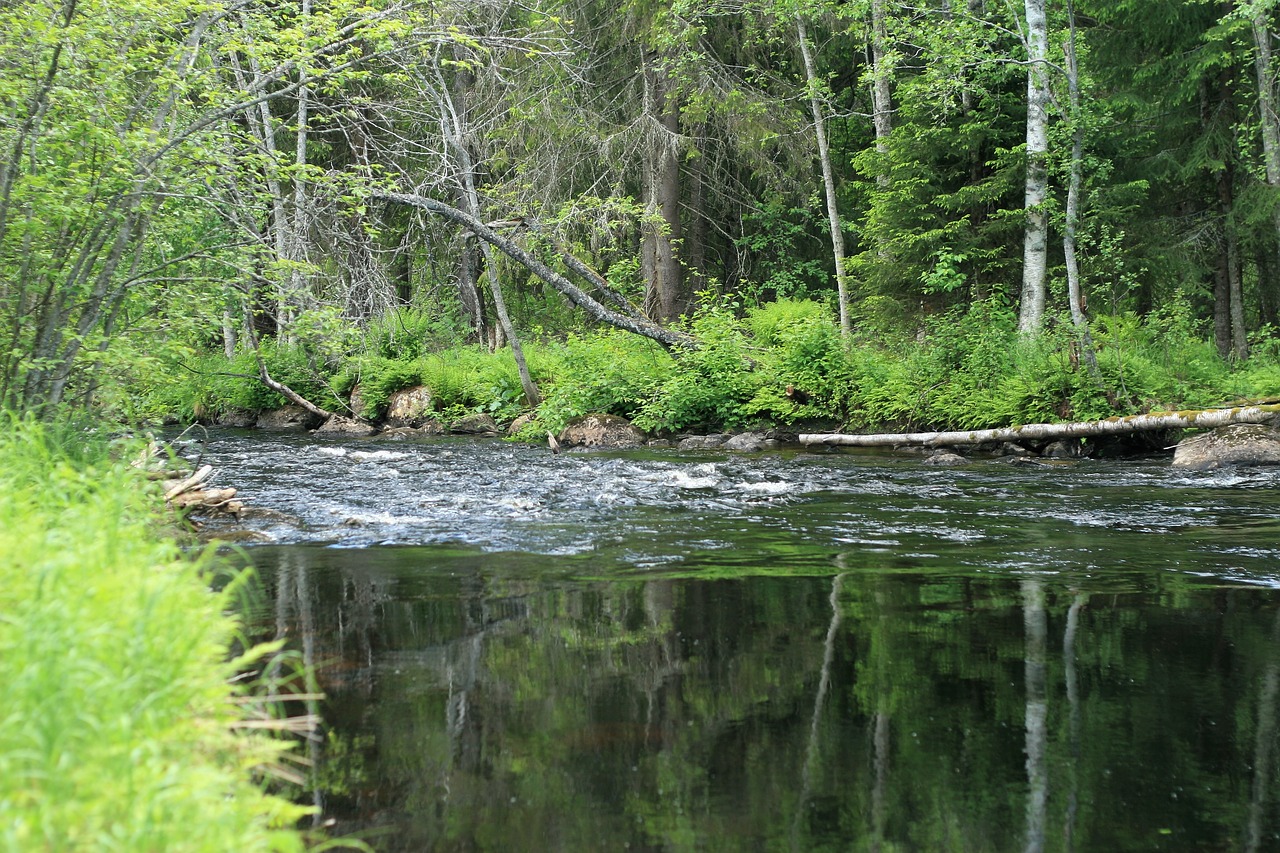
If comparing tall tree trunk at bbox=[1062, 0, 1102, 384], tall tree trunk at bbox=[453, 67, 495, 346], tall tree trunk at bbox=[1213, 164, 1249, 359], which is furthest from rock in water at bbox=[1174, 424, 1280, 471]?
tall tree trunk at bbox=[453, 67, 495, 346]

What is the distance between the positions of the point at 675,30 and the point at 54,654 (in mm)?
20154

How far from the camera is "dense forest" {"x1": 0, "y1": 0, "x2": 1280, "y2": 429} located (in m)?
7.74

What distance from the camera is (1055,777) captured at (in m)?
3.58

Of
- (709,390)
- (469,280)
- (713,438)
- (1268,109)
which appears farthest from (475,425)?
(1268,109)

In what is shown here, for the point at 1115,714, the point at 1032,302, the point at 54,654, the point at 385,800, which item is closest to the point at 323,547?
the point at 385,800

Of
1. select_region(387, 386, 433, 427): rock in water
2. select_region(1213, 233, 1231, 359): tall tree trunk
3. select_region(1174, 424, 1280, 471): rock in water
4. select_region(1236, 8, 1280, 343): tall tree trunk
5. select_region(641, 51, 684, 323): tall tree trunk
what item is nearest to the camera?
select_region(1174, 424, 1280, 471): rock in water

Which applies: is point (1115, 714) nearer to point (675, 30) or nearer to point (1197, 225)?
point (1197, 225)

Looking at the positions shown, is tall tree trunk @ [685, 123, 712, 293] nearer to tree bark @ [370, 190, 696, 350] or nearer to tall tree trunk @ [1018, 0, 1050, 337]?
tree bark @ [370, 190, 696, 350]

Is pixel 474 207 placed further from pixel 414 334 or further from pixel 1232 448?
pixel 1232 448

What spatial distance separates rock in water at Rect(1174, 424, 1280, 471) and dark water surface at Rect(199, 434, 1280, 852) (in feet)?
9.24

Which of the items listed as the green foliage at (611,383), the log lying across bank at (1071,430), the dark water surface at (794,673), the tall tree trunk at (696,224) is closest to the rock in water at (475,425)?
the green foliage at (611,383)

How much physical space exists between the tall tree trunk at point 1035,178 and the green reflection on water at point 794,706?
9454 millimetres

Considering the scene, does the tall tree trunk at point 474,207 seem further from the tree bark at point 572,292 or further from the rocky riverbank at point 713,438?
the rocky riverbank at point 713,438

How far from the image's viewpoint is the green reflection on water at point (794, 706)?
328 centimetres
